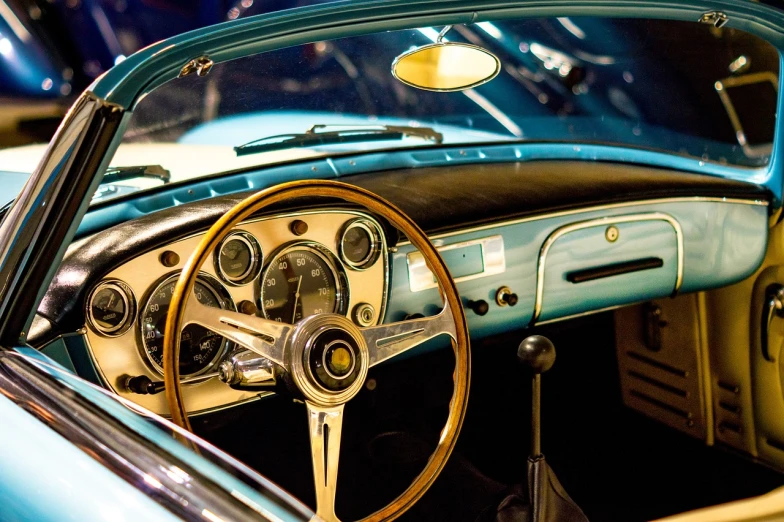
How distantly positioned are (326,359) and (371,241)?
539 millimetres

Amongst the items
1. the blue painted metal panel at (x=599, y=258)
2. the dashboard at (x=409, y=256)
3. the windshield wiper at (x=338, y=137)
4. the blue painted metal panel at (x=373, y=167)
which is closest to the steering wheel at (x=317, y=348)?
the dashboard at (x=409, y=256)

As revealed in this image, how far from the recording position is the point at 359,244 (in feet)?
6.70

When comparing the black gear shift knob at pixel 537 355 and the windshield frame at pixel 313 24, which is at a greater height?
the windshield frame at pixel 313 24

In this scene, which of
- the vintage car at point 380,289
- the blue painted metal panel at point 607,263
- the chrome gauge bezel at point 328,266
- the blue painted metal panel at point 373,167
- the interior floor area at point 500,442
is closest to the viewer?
the vintage car at point 380,289

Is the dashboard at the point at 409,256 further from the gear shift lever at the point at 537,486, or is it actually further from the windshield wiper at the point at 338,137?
the gear shift lever at the point at 537,486

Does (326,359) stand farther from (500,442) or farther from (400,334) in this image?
Result: (500,442)

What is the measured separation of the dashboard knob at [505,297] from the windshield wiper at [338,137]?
67 cm

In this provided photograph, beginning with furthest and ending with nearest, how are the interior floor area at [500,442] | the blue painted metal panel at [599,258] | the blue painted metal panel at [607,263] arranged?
the interior floor area at [500,442] → the blue painted metal panel at [607,263] → the blue painted metal panel at [599,258]

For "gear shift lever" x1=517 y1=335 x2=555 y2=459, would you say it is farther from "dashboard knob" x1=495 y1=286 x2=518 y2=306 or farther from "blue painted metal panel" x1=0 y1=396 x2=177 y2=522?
"blue painted metal panel" x1=0 y1=396 x2=177 y2=522

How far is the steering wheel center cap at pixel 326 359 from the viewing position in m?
1.55

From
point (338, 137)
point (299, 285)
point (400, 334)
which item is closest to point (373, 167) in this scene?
point (338, 137)

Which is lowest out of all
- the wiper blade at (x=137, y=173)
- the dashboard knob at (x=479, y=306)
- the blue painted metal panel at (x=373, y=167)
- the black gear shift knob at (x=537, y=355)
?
the black gear shift knob at (x=537, y=355)

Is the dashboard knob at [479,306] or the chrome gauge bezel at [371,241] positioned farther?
the dashboard knob at [479,306]

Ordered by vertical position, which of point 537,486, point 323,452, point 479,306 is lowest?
point 537,486
